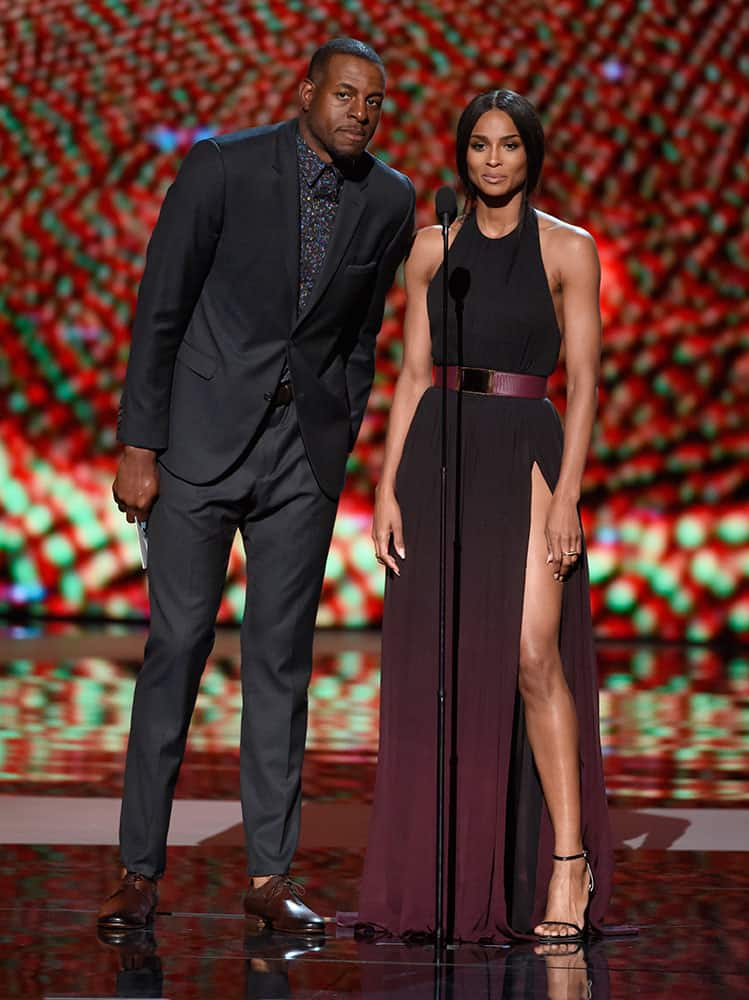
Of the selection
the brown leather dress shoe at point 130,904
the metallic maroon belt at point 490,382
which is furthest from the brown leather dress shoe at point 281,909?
the metallic maroon belt at point 490,382

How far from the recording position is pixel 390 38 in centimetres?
913

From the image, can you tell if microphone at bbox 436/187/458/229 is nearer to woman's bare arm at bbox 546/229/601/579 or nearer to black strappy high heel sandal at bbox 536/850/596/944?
woman's bare arm at bbox 546/229/601/579

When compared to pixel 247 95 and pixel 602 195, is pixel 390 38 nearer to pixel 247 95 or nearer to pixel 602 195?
pixel 247 95

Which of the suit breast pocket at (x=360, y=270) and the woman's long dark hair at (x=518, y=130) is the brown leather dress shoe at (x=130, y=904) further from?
the woman's long dark hair at (x=518, y=130)

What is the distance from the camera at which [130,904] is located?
9.57 feet

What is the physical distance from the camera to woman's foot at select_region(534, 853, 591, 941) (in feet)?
9.59

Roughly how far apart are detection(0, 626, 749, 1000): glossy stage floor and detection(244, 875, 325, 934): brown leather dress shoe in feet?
0.13

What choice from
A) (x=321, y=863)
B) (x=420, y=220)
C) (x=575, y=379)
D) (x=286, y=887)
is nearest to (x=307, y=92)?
(x=575, y=379)

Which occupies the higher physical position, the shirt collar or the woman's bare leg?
the shirt collar

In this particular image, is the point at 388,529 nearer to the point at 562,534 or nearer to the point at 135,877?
the point at 562,534

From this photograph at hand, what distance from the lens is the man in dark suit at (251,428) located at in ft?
9.57

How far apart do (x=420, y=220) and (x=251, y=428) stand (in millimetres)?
6177

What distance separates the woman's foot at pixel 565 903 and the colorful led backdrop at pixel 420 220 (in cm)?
588

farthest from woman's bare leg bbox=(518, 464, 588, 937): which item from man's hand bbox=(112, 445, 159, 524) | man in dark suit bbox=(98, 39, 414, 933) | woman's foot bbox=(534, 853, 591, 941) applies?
man's hand bbox=(112, 445, 159, 524)
